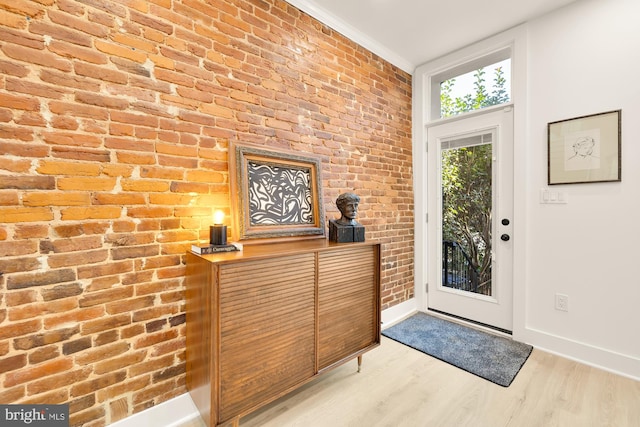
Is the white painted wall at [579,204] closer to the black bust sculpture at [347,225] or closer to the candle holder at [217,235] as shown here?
the black bust sculpture at [347,225]

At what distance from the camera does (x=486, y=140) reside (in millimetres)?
2910

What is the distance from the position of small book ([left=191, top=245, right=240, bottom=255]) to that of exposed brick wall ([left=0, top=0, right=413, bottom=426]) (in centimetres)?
18

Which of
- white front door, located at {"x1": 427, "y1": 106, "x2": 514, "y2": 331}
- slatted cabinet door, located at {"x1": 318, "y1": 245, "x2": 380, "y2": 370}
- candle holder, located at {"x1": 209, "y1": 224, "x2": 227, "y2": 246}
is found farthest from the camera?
white front door, located at {"x1": 427, "y1": 106, "x2": 514, "y2": 331}

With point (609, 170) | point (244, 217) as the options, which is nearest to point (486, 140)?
point (609, 170)

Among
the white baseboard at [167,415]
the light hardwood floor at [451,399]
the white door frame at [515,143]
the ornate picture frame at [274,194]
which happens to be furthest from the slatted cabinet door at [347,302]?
the white door frame at [515,143]

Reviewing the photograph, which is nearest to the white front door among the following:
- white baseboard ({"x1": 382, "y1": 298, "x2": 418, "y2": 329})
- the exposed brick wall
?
white baseboard ({"x1": 382, "y1": 298, "x2": 418, "y2": 329})

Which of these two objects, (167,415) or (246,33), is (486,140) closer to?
(246,33)

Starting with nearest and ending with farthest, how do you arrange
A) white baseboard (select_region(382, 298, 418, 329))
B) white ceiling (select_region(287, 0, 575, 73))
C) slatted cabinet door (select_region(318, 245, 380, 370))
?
slatted cabinet door (select_region(318, 245, 380, 370)), white ceiling (select_region(287, 0, 575, 73)), white baseboard (select_region(382, 298, 418, 329))

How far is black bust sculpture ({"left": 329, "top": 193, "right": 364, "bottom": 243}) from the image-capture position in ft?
6.89

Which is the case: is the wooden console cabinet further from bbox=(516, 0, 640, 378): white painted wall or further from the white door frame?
bbox=(516, 0, 640, 378): white painted wall

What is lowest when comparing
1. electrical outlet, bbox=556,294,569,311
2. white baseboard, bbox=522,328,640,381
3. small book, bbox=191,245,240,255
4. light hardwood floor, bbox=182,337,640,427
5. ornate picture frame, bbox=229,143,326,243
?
light hardwood floor, bbox=182,337,640,427

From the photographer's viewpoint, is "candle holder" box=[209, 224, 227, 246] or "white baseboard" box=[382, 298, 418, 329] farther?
"white baseboard" box=[382, 298, 418, 329]

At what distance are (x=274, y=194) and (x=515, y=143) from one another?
2.29m

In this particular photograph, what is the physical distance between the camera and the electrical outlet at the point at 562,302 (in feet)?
7.84
